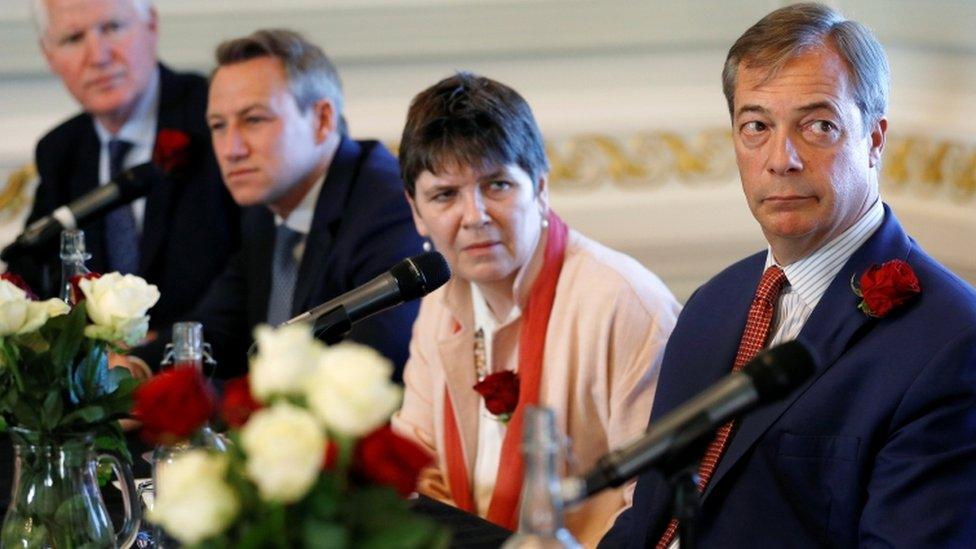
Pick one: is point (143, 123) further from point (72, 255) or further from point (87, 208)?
point (72, 255)

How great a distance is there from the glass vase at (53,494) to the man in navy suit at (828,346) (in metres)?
0.77

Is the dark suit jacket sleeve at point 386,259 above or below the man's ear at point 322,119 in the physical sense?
below

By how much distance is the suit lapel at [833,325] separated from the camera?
1.89 meters

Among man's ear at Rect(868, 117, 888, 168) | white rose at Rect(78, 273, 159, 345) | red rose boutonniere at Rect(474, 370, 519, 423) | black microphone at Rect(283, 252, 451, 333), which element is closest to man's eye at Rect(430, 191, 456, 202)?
red rose boutonniere at Rect(474, 370, 519, 423)

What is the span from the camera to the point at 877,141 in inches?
80.7

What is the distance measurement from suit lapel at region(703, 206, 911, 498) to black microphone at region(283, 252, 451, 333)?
1.46 ft

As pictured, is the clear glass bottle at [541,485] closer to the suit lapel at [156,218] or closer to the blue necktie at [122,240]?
the suit lapel at [156,218]

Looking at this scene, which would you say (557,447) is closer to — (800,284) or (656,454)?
(656,454)

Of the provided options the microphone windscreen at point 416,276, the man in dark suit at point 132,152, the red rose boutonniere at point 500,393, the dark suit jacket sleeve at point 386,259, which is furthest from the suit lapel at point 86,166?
the microphone windscreen at point 416,276

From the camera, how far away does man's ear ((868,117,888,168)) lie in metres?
2.04

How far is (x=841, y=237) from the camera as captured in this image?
6.57 ft

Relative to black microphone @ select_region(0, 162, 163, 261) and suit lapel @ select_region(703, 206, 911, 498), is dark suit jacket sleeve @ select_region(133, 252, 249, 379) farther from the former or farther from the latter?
suit lapel @ select_region(703, 206, 911, 498)

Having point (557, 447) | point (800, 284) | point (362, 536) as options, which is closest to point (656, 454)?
point (557, 447)

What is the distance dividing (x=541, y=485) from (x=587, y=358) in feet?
4.31
